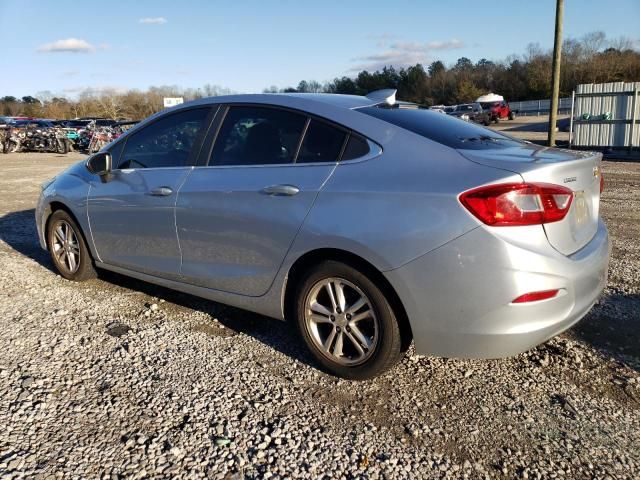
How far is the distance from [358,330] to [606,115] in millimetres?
17921

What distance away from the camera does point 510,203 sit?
8.52 ft

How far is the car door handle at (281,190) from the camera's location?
323 cm

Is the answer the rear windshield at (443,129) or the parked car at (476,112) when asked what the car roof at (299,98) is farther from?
the parked car at (476,112)

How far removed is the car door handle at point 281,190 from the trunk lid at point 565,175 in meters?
0.98

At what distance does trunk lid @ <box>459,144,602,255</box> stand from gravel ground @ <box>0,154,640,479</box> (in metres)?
0.88

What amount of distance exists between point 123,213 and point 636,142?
57.4 ft

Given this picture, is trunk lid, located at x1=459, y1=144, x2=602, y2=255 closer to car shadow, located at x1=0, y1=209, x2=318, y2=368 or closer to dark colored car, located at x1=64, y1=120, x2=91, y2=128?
car shadow, located at x1=0, y1=209, x2=318, y2=368

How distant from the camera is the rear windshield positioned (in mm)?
3090

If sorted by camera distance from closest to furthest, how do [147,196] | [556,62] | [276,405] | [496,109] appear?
[276,405]
[147,196]
[556,62]
[496,109]

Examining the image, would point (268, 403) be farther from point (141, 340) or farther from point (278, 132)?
point (278, 132)

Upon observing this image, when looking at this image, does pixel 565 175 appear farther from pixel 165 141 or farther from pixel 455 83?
pixel 455 83

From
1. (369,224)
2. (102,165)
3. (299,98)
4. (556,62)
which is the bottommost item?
(369,224)

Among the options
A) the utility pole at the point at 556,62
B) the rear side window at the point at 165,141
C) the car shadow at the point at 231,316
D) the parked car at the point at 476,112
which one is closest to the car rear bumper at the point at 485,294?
the car shadow at the point at 231,316

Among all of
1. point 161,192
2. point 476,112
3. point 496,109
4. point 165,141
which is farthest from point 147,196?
point 496,109
